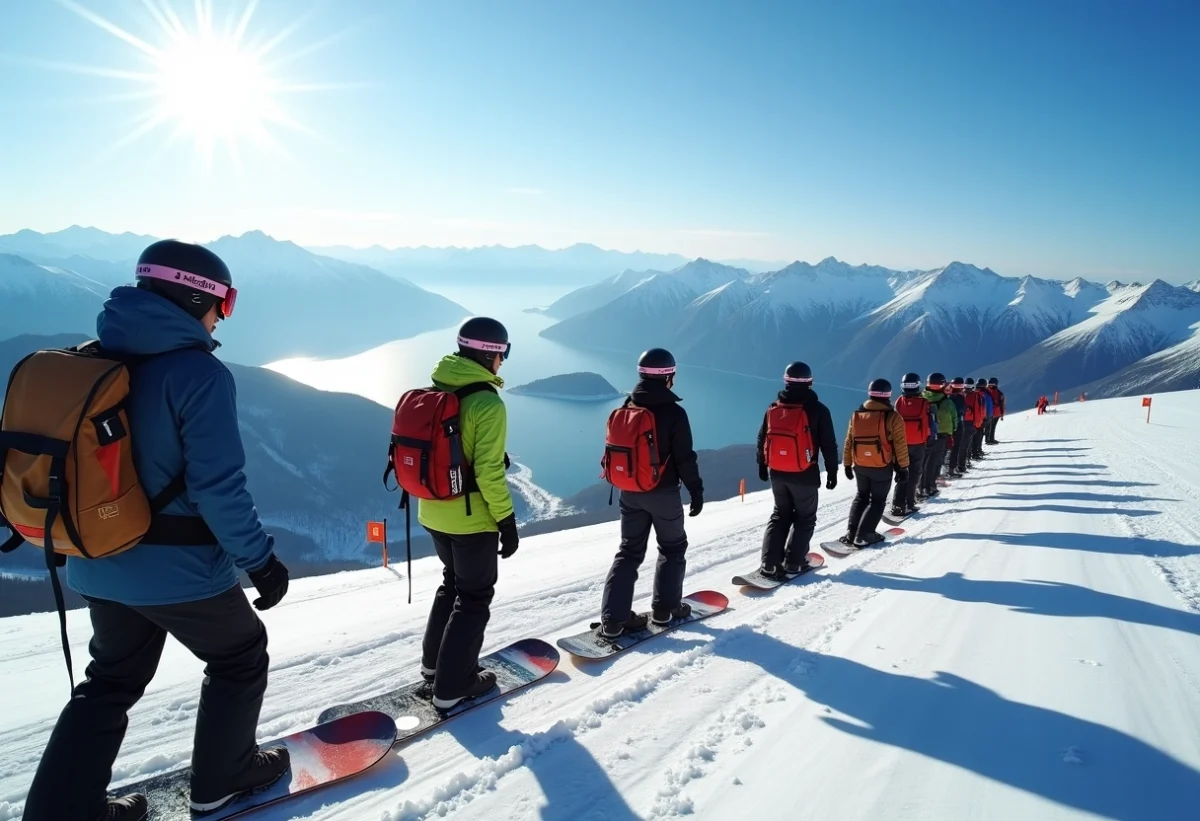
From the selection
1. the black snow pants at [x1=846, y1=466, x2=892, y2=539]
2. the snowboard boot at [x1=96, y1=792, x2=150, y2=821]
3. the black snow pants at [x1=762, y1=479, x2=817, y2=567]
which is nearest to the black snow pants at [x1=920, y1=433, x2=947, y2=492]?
the black snow pants at [x1=846, y1=466, x2=892, y2=539]

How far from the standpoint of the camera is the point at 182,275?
263 cm

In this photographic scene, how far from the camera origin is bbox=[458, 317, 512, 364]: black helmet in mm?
3891

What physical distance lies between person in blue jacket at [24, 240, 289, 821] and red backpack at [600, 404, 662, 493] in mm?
2814

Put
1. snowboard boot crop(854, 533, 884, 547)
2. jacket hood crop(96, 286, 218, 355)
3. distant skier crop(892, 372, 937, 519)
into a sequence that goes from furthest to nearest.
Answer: distant skier crop(892, 372, 937, 519) → snowboard boot crop(854, 533, 884, 547) → jacket hood crop(96, 286, 218, 355)

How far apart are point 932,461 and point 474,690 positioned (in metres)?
11.8

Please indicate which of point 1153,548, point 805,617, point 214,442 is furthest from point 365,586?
point 1153,548

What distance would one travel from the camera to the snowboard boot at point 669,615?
5410 mm

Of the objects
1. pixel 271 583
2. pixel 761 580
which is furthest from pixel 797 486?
pixel 271 583

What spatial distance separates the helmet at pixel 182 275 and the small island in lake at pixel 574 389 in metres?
147

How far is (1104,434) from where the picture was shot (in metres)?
22.8

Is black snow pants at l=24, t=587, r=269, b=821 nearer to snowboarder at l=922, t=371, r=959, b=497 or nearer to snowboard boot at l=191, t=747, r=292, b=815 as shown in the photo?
snowboard boot at l=191, t=747, r=292, b=815

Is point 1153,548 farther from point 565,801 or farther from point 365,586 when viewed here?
point 365,586

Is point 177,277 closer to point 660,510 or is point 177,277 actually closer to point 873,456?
point 660,510

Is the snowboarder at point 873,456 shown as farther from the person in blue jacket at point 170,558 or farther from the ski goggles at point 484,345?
the person in blue jacket at point 170,558
